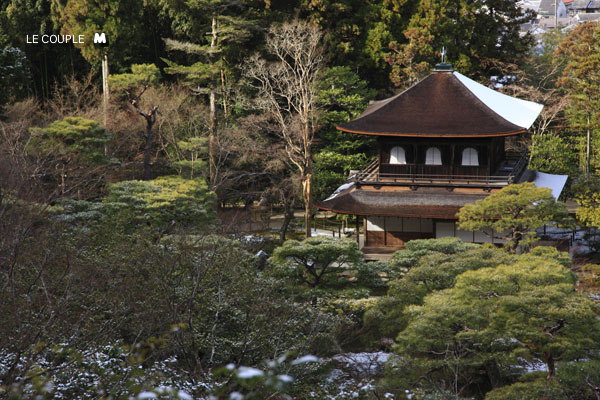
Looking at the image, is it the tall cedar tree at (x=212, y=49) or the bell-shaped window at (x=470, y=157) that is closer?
the bell-shaped window at (x=470, y=157)

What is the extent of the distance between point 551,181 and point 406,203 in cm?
898

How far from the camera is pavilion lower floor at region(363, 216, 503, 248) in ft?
A: 75.9

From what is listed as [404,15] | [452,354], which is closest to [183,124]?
[404,15]

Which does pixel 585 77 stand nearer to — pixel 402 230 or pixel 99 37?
pixel 402 230

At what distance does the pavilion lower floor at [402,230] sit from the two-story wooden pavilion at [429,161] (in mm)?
33

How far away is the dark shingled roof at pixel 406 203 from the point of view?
74.0 feet

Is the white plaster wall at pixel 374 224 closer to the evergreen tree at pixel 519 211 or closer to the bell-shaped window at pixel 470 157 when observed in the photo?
the bell-shaped window at pixel 470 157

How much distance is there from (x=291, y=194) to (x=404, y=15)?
13517 mm

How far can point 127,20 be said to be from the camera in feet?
95.9

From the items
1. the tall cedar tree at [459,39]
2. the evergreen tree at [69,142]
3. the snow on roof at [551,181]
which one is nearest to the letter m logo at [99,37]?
the evergreen tree at [69,142]

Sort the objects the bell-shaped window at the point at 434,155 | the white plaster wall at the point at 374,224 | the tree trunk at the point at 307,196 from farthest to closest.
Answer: the tree trunk at the point at 307,196, the bell-shaped window at the point at 434,155, the white plaster wall at the point at 374,224

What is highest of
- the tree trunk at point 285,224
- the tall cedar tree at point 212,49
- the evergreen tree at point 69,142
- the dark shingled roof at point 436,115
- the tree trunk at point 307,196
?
the tall cedar tree at point 212,49

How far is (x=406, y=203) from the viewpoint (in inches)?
907

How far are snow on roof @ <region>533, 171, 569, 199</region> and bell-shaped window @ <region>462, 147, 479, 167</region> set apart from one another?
458cm
